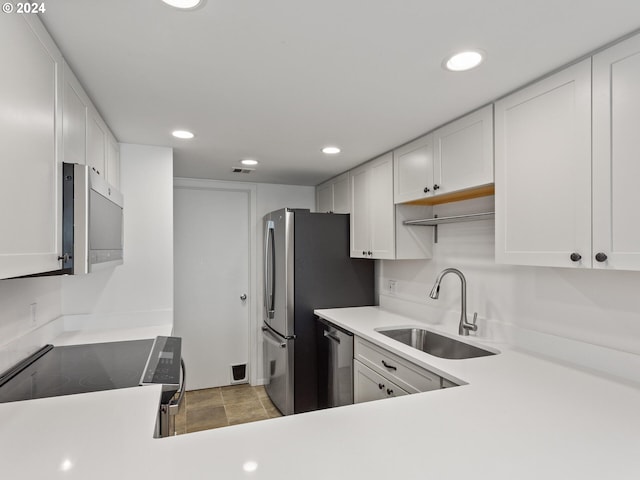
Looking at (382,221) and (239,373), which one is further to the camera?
(239,373)

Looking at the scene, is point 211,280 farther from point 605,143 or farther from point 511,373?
point 605,143

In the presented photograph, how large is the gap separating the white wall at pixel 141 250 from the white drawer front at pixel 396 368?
140 cm

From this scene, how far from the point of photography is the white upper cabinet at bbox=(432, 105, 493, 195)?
1834 millimetres

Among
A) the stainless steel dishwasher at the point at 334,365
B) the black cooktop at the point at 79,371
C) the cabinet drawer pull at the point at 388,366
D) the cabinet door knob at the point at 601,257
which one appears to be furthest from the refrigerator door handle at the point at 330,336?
the cabinet door knob at the point at 601,257

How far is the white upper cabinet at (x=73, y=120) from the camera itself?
1.37 metres

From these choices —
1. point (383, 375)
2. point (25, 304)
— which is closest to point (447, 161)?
point (383, 375)

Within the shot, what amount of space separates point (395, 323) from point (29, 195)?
2214 millimetres

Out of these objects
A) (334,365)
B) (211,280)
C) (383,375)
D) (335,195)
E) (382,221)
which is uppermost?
(335,195)

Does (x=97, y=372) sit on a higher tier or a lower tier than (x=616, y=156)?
lower

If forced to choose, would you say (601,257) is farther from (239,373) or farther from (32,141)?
(239,373)

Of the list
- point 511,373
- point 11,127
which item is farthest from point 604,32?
point 11,127

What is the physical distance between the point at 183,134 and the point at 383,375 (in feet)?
6.42

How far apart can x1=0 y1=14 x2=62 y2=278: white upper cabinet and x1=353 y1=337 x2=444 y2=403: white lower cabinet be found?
1.62 metres

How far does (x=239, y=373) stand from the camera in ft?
12.8
